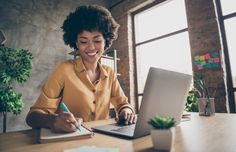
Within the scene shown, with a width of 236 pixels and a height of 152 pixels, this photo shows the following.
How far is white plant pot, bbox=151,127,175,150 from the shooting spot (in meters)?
0.56

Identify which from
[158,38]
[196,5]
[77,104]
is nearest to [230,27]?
[196,5]

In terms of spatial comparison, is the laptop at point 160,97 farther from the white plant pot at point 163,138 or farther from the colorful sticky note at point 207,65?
the colorful sticky note at point 207,65

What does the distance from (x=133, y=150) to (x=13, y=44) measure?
3821 millimetres

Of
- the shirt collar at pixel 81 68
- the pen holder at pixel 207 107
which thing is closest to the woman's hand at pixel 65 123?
the shirt collar at pixel 81 68

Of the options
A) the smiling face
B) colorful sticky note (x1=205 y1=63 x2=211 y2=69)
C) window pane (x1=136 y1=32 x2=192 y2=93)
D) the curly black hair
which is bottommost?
the smiling face

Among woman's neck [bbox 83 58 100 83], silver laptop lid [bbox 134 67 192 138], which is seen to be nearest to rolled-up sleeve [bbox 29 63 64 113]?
woman's neck [bbox 83 58 100 83]

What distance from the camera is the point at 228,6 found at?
3139 mm

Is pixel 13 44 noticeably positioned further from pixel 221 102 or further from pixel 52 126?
pixel 221 102

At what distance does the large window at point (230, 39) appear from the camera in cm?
301

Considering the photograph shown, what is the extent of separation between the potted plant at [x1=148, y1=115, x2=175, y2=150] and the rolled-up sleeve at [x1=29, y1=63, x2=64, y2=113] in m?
0.78

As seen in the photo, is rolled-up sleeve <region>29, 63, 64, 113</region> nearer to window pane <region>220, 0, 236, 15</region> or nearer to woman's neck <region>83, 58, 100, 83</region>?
woman's neck <region>83, 58, 100, 83</region>

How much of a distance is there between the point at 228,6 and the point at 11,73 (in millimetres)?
3823

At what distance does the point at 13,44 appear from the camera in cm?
367

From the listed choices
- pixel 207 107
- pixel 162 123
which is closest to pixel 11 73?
pixel 207 107
